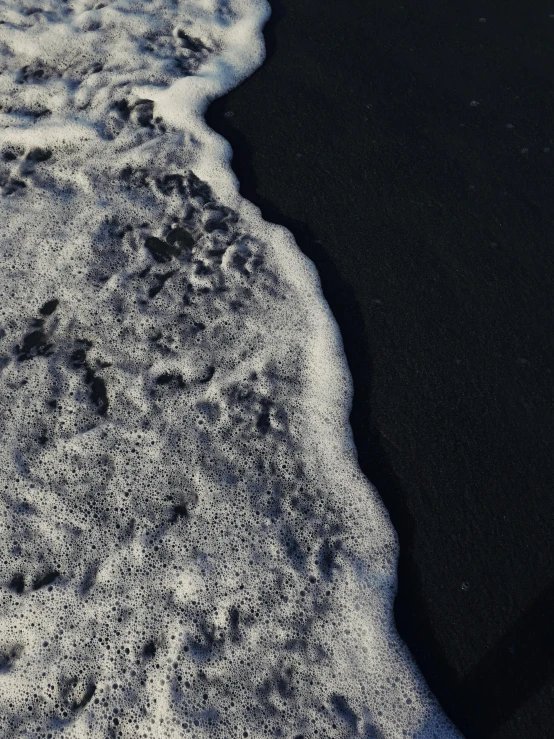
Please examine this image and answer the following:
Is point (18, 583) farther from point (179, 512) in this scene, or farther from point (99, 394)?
point (99, 394)

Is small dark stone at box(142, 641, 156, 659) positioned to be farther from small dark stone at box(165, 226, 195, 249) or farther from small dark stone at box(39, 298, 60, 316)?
small dark stone at box(165, 226, 195, 249)

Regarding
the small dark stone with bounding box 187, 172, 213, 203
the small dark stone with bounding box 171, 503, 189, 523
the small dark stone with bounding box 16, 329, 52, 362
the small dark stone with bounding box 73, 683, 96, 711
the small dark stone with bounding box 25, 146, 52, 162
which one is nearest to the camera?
the small dark stone with bounding box 73, 683, 96, 711

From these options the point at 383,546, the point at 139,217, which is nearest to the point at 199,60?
the point at 139,217

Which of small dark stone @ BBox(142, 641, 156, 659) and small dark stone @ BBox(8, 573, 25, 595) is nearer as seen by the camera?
small dark stone @ BBox(142, 641, 156, 659)

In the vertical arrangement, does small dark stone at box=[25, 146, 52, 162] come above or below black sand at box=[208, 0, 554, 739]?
below

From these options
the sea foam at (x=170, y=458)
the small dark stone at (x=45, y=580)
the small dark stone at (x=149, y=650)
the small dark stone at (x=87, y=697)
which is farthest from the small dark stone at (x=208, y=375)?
the small dark stone at (x=87, y=697)

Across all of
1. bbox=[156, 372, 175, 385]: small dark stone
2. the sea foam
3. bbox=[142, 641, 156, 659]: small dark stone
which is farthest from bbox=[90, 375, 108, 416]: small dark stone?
bbox=[142, 641, 156, 659]: small dark stone
